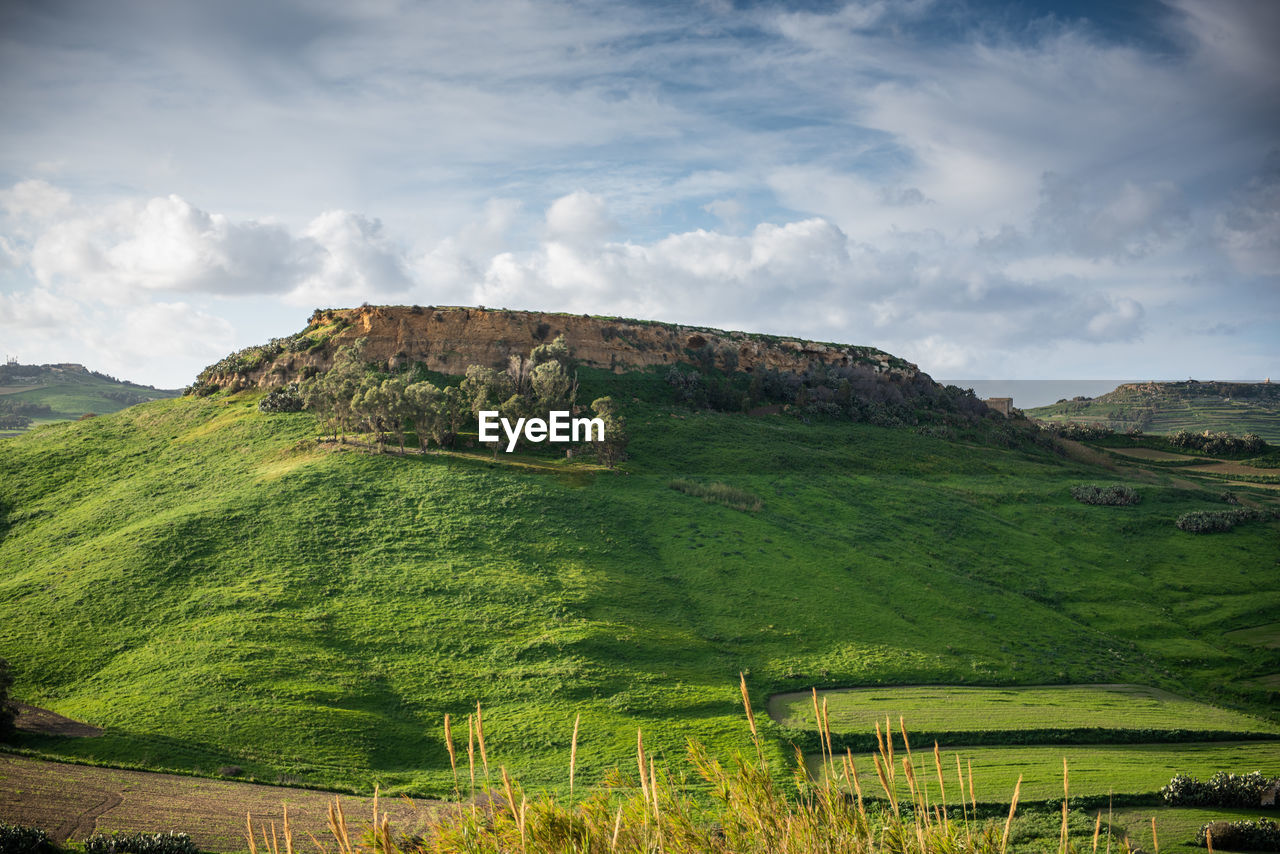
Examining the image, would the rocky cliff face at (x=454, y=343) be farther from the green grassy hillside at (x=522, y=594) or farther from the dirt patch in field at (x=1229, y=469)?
the dirt patch in field at (x=1229, y=469)

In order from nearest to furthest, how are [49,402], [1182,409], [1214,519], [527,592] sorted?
[527,592] → [1214,519] → [1182,409] → [49,402]

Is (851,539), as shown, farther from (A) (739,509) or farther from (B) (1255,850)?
(B) (1255,850)

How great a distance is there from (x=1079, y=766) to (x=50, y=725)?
3577 cm

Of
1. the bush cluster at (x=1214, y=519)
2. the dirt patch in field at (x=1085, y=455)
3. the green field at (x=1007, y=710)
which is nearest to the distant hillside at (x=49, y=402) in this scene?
the green field at (x=1007, y=710)

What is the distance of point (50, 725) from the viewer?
2683 centimetres

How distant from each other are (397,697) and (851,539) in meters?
31.2

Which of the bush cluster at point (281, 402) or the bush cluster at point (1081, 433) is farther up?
the bush cluster at point (281, 402)

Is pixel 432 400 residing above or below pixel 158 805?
above

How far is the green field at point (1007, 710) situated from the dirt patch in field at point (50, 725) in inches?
980

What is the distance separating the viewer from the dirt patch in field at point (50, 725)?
86.2 ft

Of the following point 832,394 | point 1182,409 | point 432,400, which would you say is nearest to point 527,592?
point 432,400

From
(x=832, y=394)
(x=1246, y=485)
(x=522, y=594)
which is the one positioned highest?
(x=832, y=394)

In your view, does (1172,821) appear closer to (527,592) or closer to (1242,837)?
(1242,837)

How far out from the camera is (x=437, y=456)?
2128 inches
